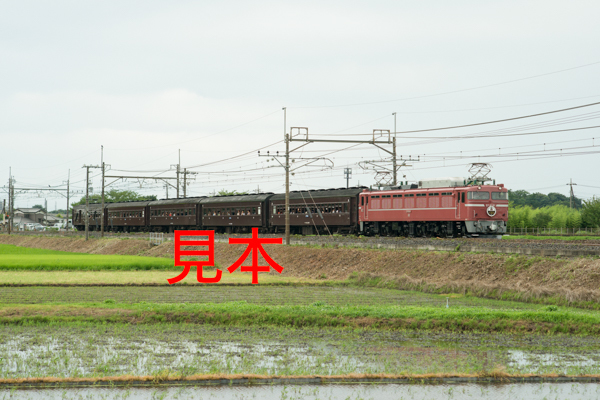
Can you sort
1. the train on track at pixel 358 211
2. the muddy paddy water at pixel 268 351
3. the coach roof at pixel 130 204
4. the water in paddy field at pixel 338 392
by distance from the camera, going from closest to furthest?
the water in paddy field at pixel 338 392 → the muddy paddy water at pixel 268 351 → the train on track at pixel 358 211 → the coach roof at pixel 130 204

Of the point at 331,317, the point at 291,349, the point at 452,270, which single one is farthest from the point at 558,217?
the point at 291,349

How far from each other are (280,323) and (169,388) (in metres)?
6.90

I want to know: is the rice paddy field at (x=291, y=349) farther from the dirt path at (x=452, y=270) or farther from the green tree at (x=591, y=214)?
the green tree at (x=591, y=214)

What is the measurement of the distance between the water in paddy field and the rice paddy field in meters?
0.02

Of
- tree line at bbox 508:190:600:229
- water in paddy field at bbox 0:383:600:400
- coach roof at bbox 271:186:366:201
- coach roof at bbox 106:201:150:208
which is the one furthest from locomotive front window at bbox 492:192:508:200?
coach roof at bbox 106:201:150:208

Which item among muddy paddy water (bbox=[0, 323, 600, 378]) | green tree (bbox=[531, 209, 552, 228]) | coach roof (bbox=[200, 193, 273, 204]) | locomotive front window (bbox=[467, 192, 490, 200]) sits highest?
coach roof (bbox=[200, 193, 273, 204])

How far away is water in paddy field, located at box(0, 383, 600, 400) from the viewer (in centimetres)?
873

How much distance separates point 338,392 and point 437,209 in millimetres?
30702

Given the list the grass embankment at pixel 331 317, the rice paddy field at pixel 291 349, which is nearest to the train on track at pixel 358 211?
the rice paddy field at pixel 291 349

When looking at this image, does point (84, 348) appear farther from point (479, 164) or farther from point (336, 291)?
point (479, 164)

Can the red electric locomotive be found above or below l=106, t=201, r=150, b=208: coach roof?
below

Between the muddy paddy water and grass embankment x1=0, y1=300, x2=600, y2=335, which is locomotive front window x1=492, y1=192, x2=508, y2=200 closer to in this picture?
grass embankment x1=0, y1=300, x2=600, y2=335

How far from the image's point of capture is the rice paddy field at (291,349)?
30.2 feet

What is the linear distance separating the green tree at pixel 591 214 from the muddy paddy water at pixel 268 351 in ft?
181
